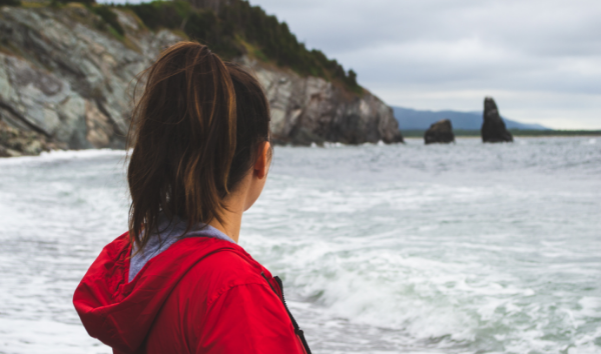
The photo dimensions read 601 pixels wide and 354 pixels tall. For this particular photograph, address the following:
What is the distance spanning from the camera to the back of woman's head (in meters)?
0.86

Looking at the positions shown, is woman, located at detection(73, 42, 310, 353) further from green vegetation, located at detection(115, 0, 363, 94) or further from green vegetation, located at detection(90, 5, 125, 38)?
green vegetation, located at detection(115, 0, 363, 94)

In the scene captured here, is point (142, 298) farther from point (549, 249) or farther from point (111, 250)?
point (549, 249)

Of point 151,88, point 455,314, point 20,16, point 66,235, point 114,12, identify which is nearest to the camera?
point 151,88

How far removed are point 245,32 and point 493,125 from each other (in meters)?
37.2

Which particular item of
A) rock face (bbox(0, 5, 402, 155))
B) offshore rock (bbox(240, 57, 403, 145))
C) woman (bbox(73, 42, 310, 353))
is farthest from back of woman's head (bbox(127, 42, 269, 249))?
offshore rock (bbox(240, 57, 403, 145))

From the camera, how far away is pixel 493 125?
66.4 metres

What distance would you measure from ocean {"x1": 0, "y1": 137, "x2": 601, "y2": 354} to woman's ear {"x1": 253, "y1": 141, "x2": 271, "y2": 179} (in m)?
1.01

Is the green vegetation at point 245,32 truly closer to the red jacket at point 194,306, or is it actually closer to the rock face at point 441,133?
the rock face at point 441,133

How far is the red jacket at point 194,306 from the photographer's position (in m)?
0.70

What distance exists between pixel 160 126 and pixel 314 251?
4931 millimetres

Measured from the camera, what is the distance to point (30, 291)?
370 centimetres

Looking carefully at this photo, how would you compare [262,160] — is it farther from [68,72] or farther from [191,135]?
[68,72]

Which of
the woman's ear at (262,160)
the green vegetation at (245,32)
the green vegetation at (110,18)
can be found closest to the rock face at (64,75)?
the green vegetation at (110,18)

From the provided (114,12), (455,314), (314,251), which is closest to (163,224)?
(455,314)
